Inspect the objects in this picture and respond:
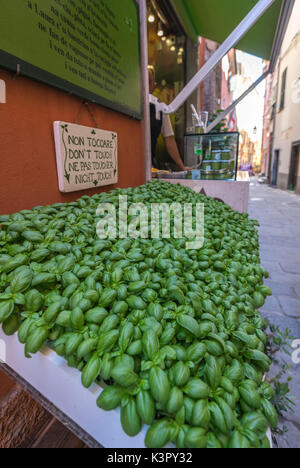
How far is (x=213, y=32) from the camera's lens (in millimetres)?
5164

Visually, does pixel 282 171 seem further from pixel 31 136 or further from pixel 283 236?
pixel 31 136

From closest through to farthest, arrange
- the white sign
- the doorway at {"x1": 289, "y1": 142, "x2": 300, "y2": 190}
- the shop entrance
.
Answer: the white sign
the shop entrance
the doorway at {"x1": 289, "y1": 142, "x2": 300, "y2": 190}

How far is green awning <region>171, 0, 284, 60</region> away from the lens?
3.67 m

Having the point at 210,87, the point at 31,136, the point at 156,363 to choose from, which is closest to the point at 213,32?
the point at 210,87

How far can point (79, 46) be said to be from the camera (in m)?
1.83

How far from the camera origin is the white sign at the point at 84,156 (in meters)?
1.74

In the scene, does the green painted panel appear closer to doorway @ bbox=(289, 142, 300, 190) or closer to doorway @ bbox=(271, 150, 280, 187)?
doorway @ bbox=(289, 142, 300, 190)

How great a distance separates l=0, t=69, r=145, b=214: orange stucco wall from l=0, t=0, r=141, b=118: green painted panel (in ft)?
0.28

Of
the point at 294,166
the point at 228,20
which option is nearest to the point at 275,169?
the point at 294,166

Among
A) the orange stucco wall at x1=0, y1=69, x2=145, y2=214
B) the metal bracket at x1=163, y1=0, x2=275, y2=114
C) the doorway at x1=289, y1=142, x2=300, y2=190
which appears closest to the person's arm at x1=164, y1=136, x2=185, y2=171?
the metal bracket at x1=163, y1=0, x2=275, y2=114

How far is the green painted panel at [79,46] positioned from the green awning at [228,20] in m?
1.99

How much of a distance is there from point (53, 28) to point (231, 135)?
8.34 feet

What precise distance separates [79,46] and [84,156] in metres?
0.77

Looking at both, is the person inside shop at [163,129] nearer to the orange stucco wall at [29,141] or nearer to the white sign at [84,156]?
the white sign at [84,156]
